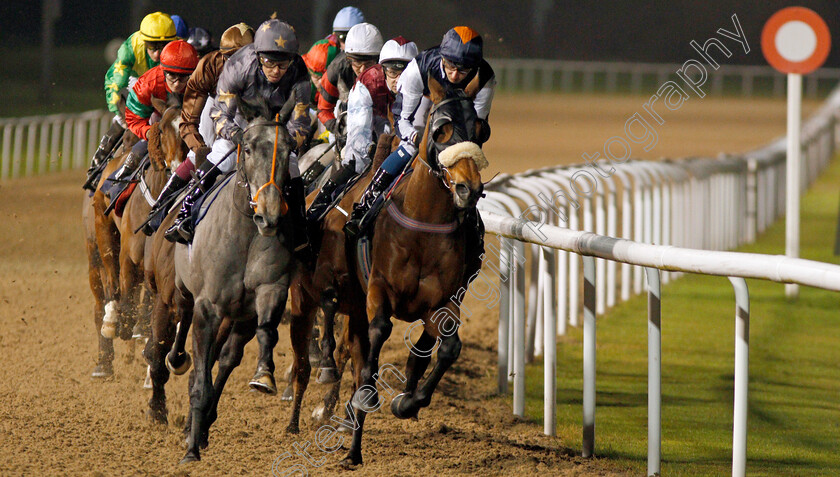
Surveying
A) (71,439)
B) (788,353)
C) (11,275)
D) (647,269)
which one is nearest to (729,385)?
(788,353)

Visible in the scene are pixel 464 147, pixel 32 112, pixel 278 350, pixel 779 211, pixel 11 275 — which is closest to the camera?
pixel 464 147

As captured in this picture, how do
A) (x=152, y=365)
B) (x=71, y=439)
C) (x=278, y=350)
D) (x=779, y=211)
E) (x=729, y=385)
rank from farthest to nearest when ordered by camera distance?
(x=779, y=211) → (x=278, y=350) → (x=729, y=385) → (x=152, y=365) → (x=71, y=439)

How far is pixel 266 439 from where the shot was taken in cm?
546

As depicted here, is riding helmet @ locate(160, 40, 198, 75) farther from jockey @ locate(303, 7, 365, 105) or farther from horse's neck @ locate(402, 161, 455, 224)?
horse's neck @ locate(402, 161, 455, 224)

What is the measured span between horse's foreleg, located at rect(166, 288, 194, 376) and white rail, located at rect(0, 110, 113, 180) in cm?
1135

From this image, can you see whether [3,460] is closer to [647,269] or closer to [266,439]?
[266,439]

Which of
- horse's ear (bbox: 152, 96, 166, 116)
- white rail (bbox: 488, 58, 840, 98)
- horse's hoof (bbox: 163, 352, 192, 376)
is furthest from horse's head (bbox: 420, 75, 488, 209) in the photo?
white rail (bbox: 488, 58, 840, 98)

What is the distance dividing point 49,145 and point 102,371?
14.4 meters

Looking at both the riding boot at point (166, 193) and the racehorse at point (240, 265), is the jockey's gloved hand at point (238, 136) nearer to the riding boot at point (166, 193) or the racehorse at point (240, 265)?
the racehorse at point (240, 265)

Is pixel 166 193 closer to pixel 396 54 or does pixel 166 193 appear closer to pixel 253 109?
pixel 253 109

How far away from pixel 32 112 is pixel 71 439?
21.1 metres

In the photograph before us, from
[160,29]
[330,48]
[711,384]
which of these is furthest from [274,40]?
[711,384]

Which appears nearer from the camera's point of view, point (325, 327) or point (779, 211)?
point (325, 327)

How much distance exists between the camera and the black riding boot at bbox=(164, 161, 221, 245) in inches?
213
